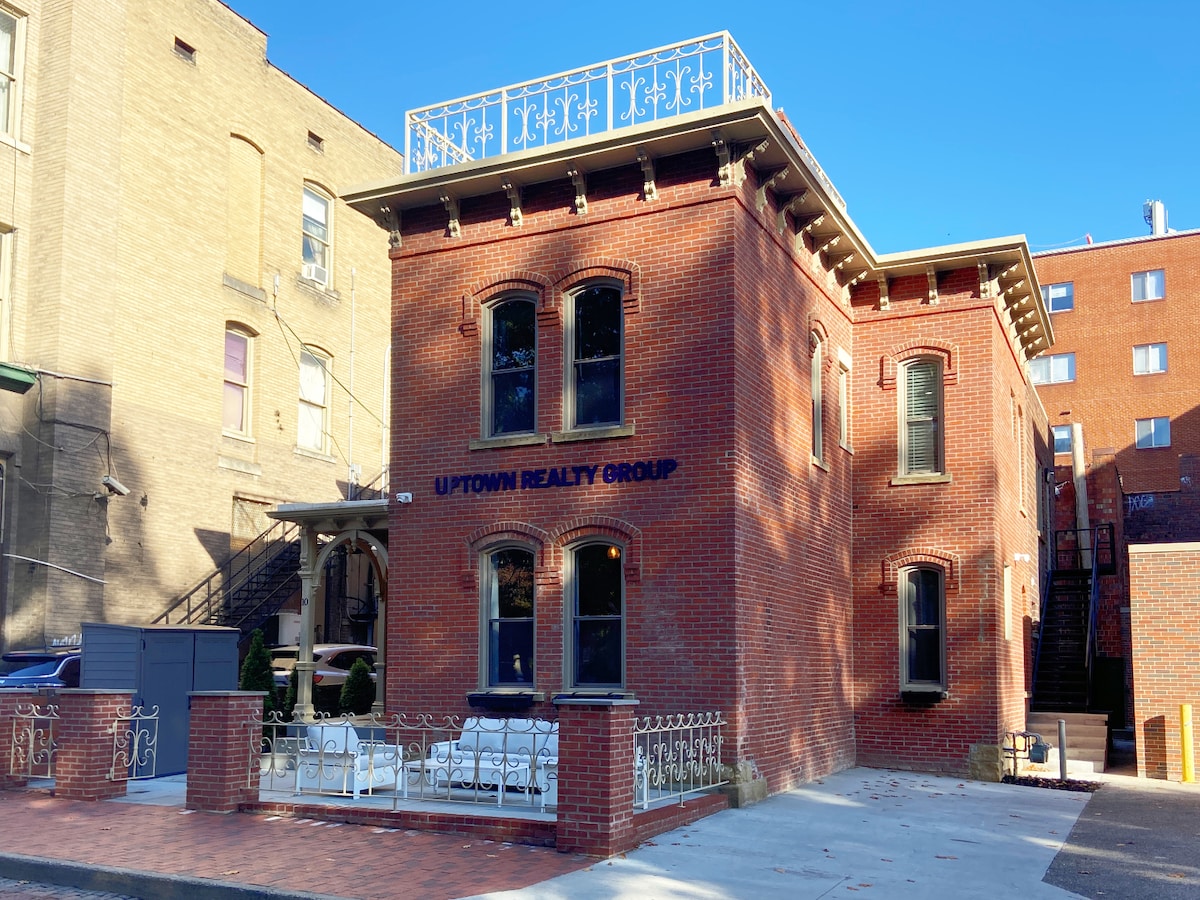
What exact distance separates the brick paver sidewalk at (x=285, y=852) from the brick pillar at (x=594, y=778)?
0.74ft

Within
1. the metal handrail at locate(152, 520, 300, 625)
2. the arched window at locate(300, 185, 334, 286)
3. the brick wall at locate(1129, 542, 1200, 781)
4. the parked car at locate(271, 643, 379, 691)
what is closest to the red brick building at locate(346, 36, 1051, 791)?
the brick wall at locate(1129, 542, 1200, 781)

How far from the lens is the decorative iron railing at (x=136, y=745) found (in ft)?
44.3

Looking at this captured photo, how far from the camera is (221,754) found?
12227 mm

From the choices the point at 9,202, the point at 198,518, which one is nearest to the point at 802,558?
the point at 198,518

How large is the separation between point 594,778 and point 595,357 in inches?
242

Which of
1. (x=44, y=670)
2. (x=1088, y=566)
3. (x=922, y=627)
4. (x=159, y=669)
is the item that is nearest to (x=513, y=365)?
(x=159, y=669)

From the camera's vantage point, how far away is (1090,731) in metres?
19.1

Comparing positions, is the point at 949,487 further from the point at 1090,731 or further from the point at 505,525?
the point at 505,525

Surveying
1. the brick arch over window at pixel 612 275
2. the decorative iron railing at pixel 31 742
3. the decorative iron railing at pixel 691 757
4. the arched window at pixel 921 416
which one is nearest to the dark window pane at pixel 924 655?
the arched window at pixel 921 416

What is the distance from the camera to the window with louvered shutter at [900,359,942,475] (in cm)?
1822

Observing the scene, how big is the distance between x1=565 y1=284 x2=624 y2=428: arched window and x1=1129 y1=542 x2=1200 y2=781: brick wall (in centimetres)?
912

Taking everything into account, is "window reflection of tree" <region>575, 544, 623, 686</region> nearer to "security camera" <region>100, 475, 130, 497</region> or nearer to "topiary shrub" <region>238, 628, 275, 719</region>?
"topiary shrub" <region>238, 628, 275, 719</region>

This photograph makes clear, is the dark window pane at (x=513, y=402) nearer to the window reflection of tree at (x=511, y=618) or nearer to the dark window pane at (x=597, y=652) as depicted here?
the window reflection of tree at (x=511, y=618)

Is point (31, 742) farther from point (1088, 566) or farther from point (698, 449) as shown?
point (1088, 566)
